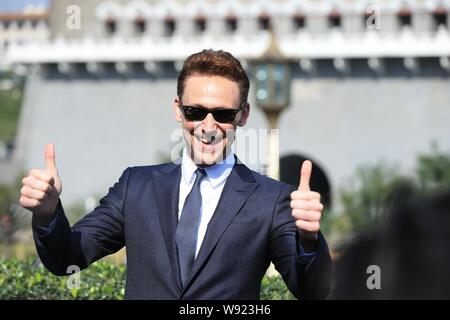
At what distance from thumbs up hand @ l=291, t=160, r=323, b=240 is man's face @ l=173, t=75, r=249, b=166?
1.72ft

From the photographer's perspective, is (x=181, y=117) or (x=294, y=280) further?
(x=181, y=117)

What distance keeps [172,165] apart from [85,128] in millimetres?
43318

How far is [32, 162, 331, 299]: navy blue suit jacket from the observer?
3.50 m

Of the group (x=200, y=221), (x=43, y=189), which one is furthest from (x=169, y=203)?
(x=43, y=189)

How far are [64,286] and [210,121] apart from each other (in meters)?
2.97

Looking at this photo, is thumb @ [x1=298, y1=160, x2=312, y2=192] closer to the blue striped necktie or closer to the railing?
the blue striped necktie

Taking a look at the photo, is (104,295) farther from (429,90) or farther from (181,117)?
(429,90)

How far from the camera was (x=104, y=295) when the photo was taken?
6211 mm

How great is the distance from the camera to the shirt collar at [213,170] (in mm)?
3633

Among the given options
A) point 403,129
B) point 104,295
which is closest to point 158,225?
point 104,295

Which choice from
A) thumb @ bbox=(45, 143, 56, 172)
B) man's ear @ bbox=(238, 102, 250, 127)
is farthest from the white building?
thumb @ bbox=(45, 143, 56, 172)

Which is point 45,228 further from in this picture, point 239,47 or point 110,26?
point 110,26

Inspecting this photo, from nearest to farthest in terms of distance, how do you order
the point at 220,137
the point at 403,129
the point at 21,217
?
the point at 220,137, the point at 21,217, the point at 403,129

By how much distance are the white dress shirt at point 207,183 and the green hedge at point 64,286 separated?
2.44 meters
